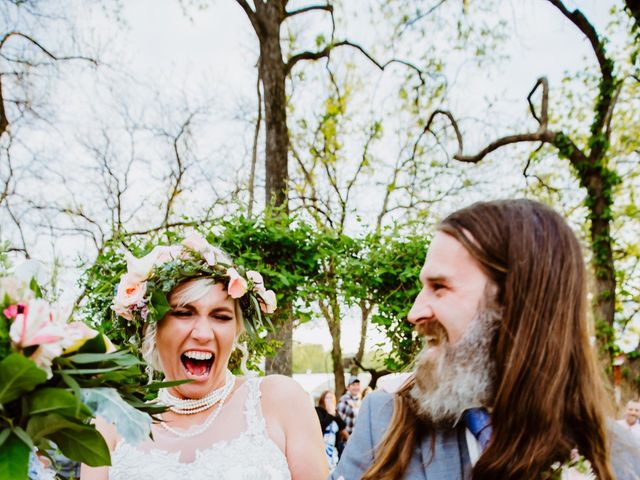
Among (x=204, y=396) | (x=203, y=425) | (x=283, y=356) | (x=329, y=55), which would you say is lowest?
(x=203, y=425)

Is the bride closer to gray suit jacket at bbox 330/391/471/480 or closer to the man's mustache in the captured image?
gray suit jacket at bbox 330/391/471/480

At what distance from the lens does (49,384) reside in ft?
4.56

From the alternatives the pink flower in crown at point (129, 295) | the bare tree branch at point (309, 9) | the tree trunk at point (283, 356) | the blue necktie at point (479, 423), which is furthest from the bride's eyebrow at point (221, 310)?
the bare tree branch at point (309, 9)

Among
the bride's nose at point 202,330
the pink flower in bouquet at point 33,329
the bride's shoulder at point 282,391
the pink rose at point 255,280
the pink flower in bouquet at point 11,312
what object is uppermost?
the pink rose at point 255,280

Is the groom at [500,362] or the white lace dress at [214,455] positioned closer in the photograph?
the groom at [500,362]

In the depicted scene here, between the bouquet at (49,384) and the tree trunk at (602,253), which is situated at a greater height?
the tree trunk at (602,253)

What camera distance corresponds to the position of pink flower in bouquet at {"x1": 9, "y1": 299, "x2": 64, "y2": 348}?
4.24 ft

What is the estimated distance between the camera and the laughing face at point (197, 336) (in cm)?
258

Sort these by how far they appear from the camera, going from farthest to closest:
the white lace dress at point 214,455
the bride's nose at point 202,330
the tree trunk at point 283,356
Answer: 1. the tree trunk at point 283,356
2. the bride's nose at point 202,330
3. the white lace dress at point 214,455

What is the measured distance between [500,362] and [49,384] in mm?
1039

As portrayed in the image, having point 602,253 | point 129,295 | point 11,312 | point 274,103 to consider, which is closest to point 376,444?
point 11,312

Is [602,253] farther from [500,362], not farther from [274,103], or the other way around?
[500,362]

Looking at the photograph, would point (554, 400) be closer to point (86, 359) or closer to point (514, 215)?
point (514, 215)

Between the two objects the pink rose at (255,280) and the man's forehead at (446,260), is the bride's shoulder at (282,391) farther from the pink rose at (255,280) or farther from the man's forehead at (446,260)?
the man's forehead at (446,260)
